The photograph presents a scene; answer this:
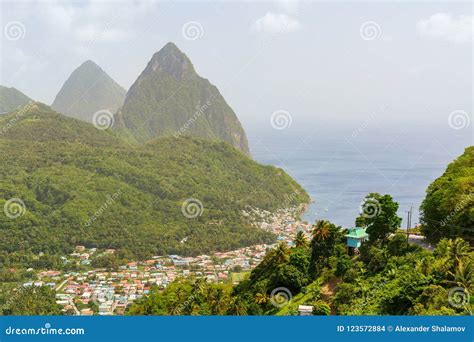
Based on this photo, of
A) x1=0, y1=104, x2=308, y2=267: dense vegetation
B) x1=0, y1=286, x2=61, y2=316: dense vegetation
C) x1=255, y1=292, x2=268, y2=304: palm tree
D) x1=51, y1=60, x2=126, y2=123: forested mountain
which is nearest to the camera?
x1=255, y1=292, x2=268, y2=304: palm tree

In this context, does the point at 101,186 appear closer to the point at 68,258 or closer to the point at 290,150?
the point at 68,258

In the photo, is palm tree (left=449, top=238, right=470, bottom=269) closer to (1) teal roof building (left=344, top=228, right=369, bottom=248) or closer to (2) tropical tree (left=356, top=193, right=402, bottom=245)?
(2) tropical tree (left=356, top=193, right=402, bottom=245)

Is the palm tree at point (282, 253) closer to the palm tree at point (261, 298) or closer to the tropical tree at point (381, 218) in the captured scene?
the palm tree at point (261, 298)

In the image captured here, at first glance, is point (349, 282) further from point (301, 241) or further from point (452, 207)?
point (301, 241)

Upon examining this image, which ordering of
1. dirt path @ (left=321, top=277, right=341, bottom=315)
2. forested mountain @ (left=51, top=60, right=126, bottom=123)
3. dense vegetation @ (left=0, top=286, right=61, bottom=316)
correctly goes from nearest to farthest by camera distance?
dirt path @ (left=321, top=277, right=341, bottom=315)
dense vegetation @ (left=0, top=286, right=61, bottom=316)
forested mountain @ (left=51, top=60, right=126, bottom=123)

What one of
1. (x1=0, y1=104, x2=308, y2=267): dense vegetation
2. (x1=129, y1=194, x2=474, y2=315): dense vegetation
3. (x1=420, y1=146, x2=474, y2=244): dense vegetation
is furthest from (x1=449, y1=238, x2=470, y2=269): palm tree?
(x1=0, y1=104, x2=308, y2=267): dense vegetation

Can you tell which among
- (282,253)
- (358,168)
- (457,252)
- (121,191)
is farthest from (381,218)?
(358,168)
